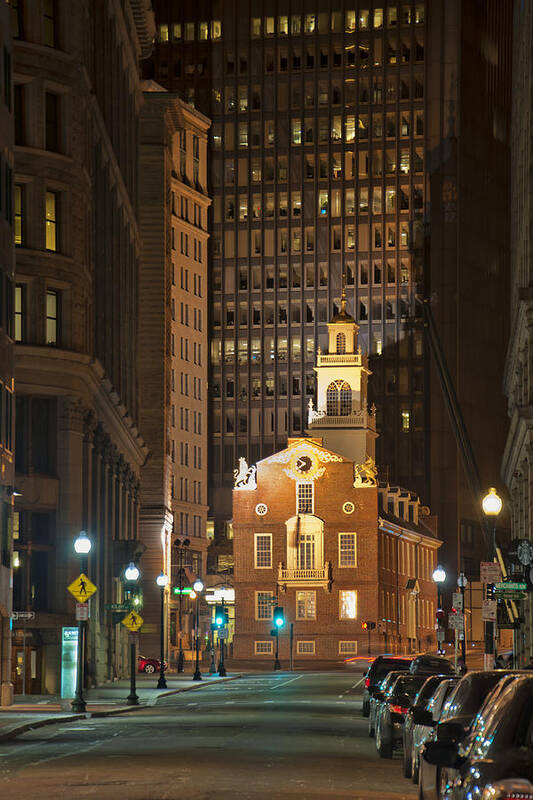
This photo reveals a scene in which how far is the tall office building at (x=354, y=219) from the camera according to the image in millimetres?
178125

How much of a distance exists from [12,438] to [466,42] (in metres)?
139

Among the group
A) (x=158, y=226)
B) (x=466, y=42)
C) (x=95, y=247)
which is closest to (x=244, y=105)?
(x=466, y=42)

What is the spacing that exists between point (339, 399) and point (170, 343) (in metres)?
31.0

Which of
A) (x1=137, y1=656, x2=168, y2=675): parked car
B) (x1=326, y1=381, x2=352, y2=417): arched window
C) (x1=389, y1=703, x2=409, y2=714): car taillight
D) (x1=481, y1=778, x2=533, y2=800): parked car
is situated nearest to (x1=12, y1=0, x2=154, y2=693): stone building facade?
(x1=137, y1=656, x2=168, y2=675): parked car

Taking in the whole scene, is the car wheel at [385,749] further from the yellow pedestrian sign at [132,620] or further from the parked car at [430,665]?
the yellow pedestrian sign at [132,620]

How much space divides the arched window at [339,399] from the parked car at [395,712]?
11306 cm

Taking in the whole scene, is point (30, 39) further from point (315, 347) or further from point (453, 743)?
point (315, 347)

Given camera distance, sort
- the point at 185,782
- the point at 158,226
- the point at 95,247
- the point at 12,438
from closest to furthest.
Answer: the point at 185,782
the point at 12,438
the point at 95,247
the point at 158,226

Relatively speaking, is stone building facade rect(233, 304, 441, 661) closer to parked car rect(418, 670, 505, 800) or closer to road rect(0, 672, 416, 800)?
road rect(0, 672, 416, 800)

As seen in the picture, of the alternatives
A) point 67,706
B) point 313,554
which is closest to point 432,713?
point 67,706

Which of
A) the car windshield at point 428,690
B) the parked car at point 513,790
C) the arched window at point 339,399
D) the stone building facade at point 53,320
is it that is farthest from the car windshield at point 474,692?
the arched window at point 339,399

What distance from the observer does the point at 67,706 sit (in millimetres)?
47812

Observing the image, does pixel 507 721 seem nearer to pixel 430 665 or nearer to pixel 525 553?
pixel 430 665

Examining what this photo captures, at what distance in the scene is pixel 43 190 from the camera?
61.5m
